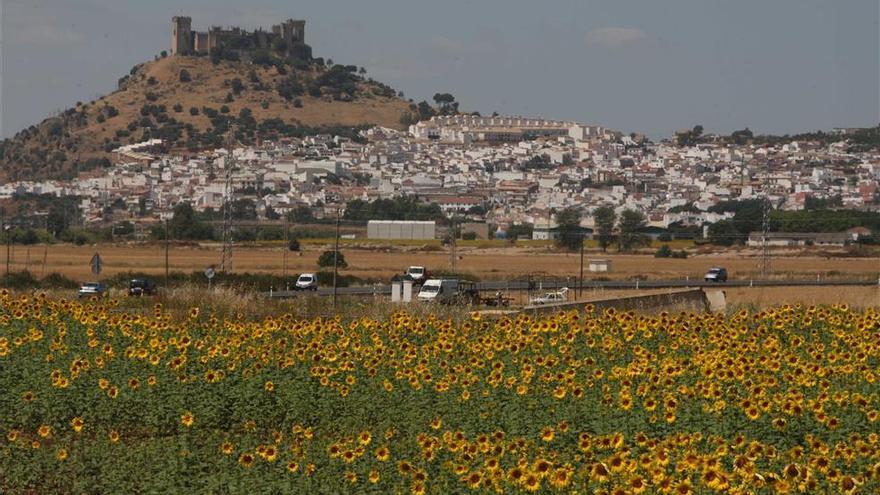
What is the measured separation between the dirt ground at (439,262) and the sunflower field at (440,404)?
52.5 metres

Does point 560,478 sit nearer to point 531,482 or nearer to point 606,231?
point 531,482

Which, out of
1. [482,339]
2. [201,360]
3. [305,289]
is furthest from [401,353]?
[305,289]

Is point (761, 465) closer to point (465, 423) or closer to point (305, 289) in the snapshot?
point (465, 423)

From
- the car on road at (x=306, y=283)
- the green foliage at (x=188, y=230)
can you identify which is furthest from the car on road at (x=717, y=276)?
the green foliage at (x=188, y=230)

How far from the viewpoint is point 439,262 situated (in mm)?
94250

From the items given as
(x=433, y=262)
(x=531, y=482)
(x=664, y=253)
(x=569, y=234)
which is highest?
(x=531, y=482)

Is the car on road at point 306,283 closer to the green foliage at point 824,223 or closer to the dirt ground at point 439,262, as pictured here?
the dirt ground at point 439,262

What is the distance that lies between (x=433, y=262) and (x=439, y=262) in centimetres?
94

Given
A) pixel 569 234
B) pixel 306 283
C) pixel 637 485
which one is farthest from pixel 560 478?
pixel 569 234

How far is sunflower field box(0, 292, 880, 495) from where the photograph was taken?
11.7 metres

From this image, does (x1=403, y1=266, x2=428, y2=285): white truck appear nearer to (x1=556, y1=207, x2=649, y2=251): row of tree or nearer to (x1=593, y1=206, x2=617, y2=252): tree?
(x1=556, y1=207, x2=649, y2=251): row of tree

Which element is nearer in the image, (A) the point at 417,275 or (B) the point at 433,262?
(A) the point at 417,275

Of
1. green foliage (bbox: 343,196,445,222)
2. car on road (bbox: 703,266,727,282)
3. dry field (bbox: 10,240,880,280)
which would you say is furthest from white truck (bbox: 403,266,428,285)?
green foliage (bbox: 343,196,445,222)

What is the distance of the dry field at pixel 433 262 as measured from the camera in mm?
79188
